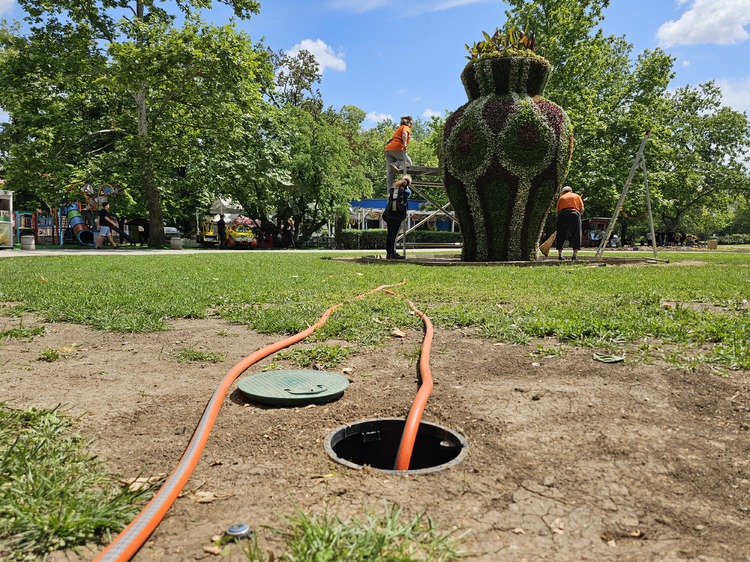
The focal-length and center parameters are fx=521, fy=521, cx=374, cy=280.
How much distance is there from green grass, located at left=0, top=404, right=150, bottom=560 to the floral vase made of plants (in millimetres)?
10547

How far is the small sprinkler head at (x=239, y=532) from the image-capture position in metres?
1.60

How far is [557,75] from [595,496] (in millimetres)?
32308

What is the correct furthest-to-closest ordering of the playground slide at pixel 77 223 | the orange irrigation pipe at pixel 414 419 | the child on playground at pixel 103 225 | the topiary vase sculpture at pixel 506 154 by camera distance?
the playground slide at pixel 77 223
the child on playground at pixel 103 225
the topiary vase sculpture at pixel 506 154
the orange irrigation pipe at pixel 414 419

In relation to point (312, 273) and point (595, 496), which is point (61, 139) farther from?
point (595, 496)

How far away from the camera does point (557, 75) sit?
1180 inches

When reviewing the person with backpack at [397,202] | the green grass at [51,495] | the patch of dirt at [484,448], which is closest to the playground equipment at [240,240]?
the person with backpack at [397,202]

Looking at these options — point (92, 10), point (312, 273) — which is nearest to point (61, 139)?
point (92, 10)

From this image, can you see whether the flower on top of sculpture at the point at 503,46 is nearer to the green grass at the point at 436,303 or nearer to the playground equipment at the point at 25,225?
the green grass at the point at 436,303

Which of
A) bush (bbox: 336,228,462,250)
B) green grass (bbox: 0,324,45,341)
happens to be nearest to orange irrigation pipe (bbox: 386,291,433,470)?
green grass (bbox: 0,324,45,341)

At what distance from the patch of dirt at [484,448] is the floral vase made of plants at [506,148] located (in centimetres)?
842

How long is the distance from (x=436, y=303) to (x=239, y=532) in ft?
15.0

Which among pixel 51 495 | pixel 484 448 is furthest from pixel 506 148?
pixel 51 495

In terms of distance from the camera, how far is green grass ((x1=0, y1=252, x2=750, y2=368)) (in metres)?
4.28

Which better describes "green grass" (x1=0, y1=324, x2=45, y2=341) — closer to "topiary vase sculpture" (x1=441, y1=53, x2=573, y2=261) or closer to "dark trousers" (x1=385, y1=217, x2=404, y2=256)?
"topiary vase sculpture" (x1=441, y1=53, x2=573, y2=261)
